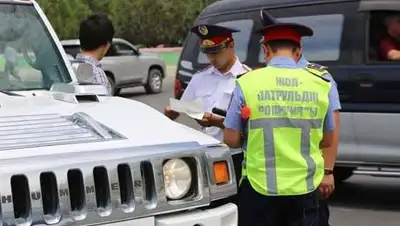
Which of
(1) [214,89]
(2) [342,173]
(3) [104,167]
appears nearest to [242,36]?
(2) [342,173]

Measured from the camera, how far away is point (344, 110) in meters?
7.85

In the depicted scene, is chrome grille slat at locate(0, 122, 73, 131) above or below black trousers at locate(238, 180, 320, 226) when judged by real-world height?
above

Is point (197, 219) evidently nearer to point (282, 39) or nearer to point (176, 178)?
point (176, 178)

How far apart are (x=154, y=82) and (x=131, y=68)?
5.35 ft

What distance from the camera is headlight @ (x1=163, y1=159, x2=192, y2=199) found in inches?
130

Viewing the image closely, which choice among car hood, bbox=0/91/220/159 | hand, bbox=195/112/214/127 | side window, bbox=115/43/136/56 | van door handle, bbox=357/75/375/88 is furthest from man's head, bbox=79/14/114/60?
side window, bbox=115/43/136/56

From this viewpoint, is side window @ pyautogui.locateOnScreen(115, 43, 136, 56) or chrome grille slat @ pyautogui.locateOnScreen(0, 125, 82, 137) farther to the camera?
side window @ pyautogui.locateOnScreen(115, 43, 136, 56)

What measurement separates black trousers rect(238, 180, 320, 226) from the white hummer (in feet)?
1.56

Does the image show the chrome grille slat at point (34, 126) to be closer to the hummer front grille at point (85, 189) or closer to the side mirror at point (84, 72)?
the hummer front grille at point (85, 189)

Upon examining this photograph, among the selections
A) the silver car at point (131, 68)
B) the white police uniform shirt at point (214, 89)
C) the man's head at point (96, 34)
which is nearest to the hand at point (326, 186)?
the white police uniform shirt at point (214, 89)

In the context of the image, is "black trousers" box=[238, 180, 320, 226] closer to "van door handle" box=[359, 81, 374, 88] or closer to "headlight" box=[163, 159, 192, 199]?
"headlight" box=[163, 159, 192, 199]

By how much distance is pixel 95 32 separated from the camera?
537 cm

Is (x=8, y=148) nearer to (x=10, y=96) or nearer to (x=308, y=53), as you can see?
(x=10, y=96)

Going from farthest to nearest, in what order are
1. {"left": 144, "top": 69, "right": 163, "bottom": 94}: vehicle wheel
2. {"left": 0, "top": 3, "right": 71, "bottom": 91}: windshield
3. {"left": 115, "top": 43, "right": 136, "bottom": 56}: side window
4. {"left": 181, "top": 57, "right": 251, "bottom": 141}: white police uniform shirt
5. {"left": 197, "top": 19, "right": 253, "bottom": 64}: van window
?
{"left": 144, "top": 69, "right": 163, "bottom": 94}: vehicle wheel < {"left": 115, "top": 43, "right": 136, "bottom": 56}: side window < {"left": 197, "top": 19, "right": 253, "bottom": 64}: van window < {"left": 181, "top": 57, "right": 251, "bottom": 141}: white police uniform shirt < {"left": 0, "top": 3, "right": 71, "bottom": 91}: windshield
